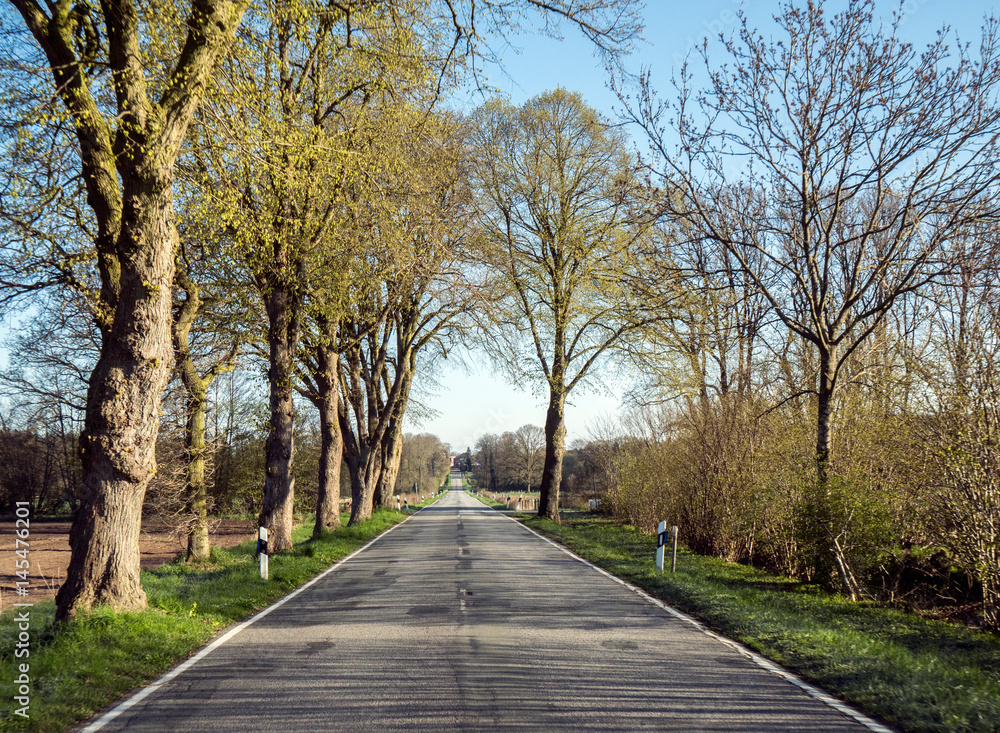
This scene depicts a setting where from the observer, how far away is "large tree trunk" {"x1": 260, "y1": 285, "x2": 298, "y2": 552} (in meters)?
14.3

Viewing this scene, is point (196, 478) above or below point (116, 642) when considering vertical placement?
above

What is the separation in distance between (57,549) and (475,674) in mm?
23970

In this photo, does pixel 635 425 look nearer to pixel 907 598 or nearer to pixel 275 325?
pixel 907 598

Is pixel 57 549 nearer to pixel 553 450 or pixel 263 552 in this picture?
pixel 263 552

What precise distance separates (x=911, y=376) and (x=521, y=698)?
767cm

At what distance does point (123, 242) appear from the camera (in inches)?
289

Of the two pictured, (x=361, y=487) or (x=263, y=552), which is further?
(x=361, y=487)

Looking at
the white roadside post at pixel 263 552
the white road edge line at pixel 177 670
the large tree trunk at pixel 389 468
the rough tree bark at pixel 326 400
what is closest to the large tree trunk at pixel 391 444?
the large tree trunk at pixel 389 468

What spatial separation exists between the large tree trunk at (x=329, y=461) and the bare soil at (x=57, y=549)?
3027mm

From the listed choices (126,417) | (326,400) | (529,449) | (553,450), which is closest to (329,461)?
(326,400)

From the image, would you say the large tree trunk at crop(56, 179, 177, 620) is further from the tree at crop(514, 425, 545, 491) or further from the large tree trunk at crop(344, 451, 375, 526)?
the tree at crop(514, 425, 545, 491)

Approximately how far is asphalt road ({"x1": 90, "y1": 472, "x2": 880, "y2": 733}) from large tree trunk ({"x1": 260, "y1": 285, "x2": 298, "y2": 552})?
5.55 m

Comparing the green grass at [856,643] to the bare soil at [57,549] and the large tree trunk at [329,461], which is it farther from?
the bare soil at [57,549]

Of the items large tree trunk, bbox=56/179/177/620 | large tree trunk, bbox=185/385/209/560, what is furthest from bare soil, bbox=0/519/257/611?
large tree trunk, bbox=56/179/177/620
